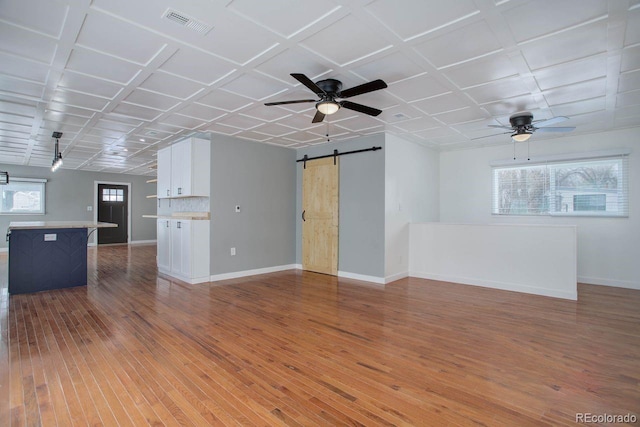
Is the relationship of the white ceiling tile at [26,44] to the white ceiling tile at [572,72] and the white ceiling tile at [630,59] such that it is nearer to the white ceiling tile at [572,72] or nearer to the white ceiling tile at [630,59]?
the white ceiling tile at [572,72]

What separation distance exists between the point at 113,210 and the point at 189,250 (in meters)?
7.87

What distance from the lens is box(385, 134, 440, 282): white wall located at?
5566 millimetres

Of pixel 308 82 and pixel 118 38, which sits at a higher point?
pixel 118 38

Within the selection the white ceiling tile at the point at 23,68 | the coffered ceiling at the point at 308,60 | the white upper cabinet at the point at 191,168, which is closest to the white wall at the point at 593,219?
the coffered ceiling at the point at 308,60

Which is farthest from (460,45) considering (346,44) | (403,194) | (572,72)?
(403,194)

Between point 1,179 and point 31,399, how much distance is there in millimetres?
9932

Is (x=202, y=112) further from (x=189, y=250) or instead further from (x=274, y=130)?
(x=189, y=250)

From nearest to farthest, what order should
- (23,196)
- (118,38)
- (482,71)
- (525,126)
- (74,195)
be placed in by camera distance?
(118,38) → (482,71) → (525,126) → (23,196) → (74,195)

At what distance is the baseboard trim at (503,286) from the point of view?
4.57 m

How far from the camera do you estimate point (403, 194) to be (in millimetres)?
5973

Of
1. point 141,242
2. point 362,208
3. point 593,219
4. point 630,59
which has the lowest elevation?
point 141,242

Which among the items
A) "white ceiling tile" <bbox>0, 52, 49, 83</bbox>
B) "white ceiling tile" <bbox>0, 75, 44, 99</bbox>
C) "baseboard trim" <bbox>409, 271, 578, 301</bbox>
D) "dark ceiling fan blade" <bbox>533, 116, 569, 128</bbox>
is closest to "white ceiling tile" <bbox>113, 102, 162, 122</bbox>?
"white ceiling tile" <bbox>0, 75, 44, 99</bbox>

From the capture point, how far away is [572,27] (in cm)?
238

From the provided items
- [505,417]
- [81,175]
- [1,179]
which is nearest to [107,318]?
[505,417]
